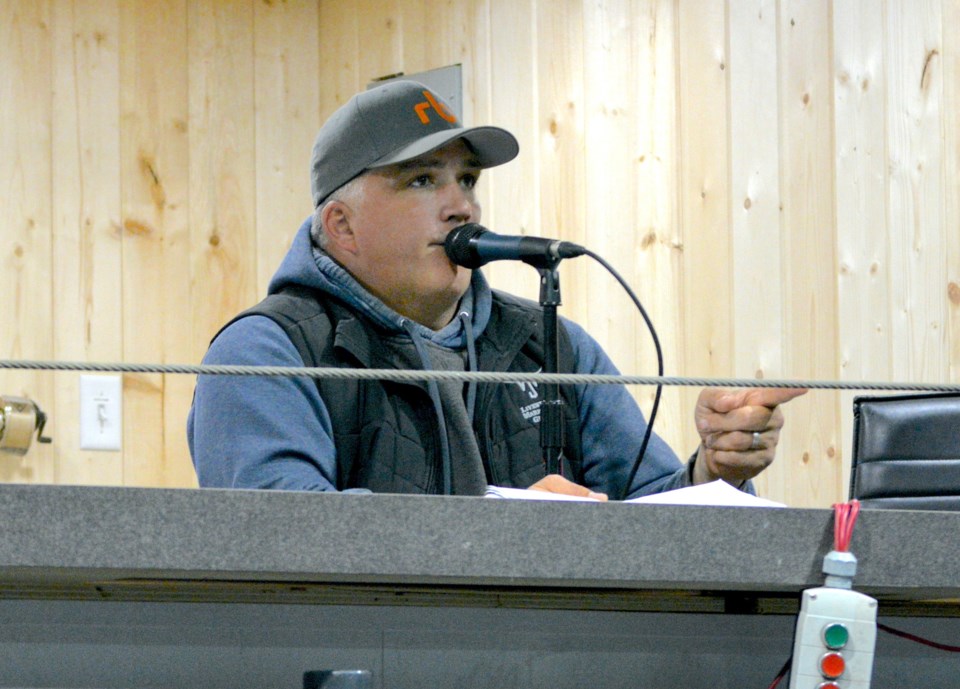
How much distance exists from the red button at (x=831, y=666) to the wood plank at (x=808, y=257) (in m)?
1.80

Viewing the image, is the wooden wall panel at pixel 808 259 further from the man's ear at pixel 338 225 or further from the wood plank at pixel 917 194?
the man's ear at pixel 338 225

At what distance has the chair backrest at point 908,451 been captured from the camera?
6.23 feet

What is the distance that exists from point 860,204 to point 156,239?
1579mm

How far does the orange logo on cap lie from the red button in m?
1.20

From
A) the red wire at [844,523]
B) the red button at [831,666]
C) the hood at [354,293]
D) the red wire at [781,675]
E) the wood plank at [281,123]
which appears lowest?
the red wire at [781,675]

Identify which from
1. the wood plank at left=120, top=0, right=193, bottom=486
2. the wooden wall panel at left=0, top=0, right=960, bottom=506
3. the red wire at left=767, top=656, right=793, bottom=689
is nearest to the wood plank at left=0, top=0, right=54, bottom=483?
the wooden wall panel at left=0, top=0, right=960, bottom=506

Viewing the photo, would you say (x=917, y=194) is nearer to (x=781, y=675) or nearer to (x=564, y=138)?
(x=564, y=138)

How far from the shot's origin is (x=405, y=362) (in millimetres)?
1856

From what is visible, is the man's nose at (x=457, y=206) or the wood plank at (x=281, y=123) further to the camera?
the wood plank at (x=281, y=123)

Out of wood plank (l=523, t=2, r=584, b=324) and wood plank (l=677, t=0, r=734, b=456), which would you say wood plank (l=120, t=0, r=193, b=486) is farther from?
wood plank (l=677, t=0, r=734, b=456)

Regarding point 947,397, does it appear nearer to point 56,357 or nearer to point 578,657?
point 578,657

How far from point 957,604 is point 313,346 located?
35.6 inches

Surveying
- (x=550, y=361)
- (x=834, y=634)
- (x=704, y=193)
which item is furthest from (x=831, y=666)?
(x=704, y=193)

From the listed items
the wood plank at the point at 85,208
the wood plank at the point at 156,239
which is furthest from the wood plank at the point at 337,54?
the wood plank at the point at 85,208
